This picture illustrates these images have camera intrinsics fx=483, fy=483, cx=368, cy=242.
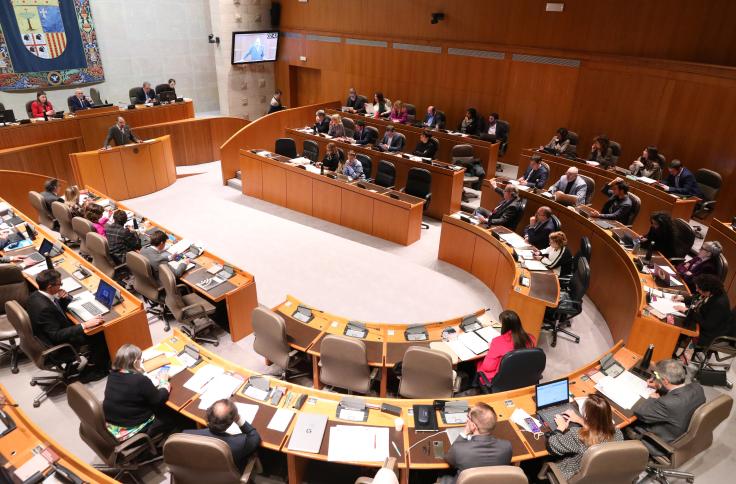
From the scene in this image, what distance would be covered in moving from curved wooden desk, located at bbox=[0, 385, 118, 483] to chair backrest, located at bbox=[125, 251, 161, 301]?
8.17 ft

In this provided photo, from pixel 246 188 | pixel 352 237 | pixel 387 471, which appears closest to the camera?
pixel 387 471

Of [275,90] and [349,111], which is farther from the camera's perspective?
[275,90]

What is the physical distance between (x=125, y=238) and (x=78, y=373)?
2181 millimetres

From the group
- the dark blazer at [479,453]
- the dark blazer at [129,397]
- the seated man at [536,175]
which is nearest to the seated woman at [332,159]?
the seated man at [536,175]

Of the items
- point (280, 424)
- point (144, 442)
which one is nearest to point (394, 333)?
point (280, 424)

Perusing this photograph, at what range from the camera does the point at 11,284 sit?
20.7ft

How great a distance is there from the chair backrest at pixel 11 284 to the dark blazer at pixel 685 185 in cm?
1046

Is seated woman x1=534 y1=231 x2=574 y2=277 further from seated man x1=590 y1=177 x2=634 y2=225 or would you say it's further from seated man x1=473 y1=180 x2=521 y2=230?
seated man x1=590 y1=177 x2=634 y2=225

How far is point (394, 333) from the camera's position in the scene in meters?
5.61

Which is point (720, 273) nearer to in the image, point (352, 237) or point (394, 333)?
point (394, 333)

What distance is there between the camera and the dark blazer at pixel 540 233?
7434mm

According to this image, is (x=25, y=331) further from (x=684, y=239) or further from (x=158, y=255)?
(x=684, y=239)

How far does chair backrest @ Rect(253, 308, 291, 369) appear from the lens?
5.21 metres

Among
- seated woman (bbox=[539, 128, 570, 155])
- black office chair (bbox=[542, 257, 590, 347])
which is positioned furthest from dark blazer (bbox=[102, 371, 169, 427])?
seated woman (bbox=[539, 128, 570, 155])
